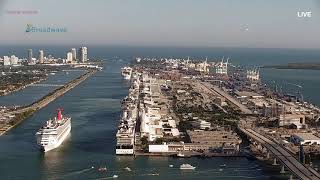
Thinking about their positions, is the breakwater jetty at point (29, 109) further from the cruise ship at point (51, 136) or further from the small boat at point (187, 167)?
the small boat at point (187, 167)

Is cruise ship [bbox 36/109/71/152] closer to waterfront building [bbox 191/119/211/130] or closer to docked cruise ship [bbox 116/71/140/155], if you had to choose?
docked cruise ship [bbox 116/71/140/155]

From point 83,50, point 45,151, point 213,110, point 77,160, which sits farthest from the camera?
point 83,50

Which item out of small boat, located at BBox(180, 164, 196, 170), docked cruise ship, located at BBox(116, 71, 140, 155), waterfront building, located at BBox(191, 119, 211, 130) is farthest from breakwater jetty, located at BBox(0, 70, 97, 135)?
small boat, located at BBox(180, 164, 196, 170)

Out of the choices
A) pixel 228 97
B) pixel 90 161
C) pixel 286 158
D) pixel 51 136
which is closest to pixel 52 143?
pixel 51 136

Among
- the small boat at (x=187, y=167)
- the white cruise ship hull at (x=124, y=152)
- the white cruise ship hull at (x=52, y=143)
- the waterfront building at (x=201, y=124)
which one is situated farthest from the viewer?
the waterfront building at (x=201, y=124)

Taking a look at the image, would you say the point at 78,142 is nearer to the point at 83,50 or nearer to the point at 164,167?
the point at 164,167

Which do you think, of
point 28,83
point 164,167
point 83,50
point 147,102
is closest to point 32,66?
point 83,50

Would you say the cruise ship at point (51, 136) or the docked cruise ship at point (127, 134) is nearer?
the docked cruise ship at point (127, 134)

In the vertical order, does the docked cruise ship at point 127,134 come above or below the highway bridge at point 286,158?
above

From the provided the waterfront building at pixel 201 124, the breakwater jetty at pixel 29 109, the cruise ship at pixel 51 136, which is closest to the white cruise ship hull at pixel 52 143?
the cruise ship at pixel 51 136
